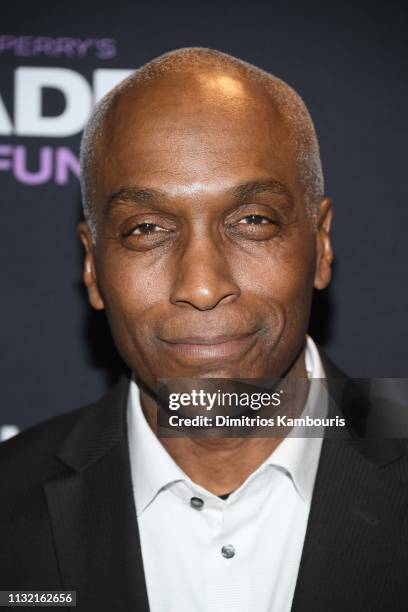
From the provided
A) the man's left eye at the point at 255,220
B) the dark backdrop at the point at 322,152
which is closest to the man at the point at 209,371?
the man's left eye at the point at 255,220

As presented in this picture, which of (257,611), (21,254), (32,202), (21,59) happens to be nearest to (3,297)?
(21,254)

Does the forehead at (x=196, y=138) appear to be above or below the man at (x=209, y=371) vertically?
above

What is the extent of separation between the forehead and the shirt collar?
0.55m

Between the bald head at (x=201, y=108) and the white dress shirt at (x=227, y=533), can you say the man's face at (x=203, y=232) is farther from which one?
the white dress shirt at (x=227, y=533)

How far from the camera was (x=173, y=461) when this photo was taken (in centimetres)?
171

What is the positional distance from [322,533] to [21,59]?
1.84 meters

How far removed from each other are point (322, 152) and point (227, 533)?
54.1 inches

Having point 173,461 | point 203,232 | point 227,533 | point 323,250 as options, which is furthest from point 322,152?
point 227,533

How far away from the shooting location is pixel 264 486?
165cm

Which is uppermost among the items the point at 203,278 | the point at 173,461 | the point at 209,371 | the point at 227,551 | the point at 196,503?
the point at 203,278

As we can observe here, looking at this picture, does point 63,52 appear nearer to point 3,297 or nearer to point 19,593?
point 3,297

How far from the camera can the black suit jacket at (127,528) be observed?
1.49m

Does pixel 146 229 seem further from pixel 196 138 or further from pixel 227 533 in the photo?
pixel 227 533

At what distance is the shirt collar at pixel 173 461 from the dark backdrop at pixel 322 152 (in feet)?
2.41
